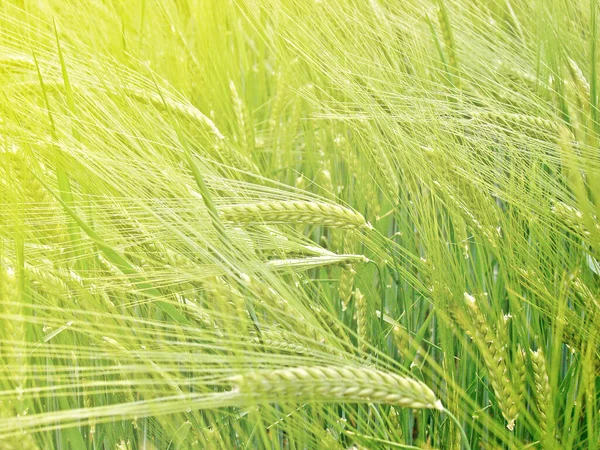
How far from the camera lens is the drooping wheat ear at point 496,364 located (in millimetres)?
695

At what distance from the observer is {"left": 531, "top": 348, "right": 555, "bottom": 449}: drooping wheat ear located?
0.69 m

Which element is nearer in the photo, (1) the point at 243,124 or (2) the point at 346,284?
(2) the point at 346,284

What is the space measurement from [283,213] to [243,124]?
24.2 inches

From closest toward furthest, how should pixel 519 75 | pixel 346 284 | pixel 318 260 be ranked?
pixel 318 260, pixel 346 284, pixel 519 75

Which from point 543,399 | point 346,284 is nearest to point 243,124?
point 346,284

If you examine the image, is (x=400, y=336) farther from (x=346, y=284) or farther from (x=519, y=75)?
(x=519, y=75)

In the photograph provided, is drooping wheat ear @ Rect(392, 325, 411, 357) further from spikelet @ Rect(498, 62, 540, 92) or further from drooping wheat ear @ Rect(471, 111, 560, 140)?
spikelet @ Rect(498, 62, 540, 92)

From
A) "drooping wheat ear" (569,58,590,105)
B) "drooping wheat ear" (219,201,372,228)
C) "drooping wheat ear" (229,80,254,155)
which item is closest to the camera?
"drooping wheat ear" (219,201,372,228)

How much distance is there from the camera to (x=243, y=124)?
1.35m

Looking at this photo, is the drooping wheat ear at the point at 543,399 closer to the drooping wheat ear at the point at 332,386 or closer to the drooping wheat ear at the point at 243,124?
the drooping wheat ear at the point at 332,386

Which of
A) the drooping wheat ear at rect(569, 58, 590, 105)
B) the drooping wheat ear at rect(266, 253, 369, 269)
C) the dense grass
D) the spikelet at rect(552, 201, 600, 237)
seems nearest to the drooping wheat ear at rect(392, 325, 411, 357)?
the dense grass

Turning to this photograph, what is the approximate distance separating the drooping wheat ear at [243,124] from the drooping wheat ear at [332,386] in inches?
30.5

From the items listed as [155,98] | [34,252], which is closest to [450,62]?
[155,98]

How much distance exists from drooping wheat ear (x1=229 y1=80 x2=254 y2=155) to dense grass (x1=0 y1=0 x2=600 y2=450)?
12cm
